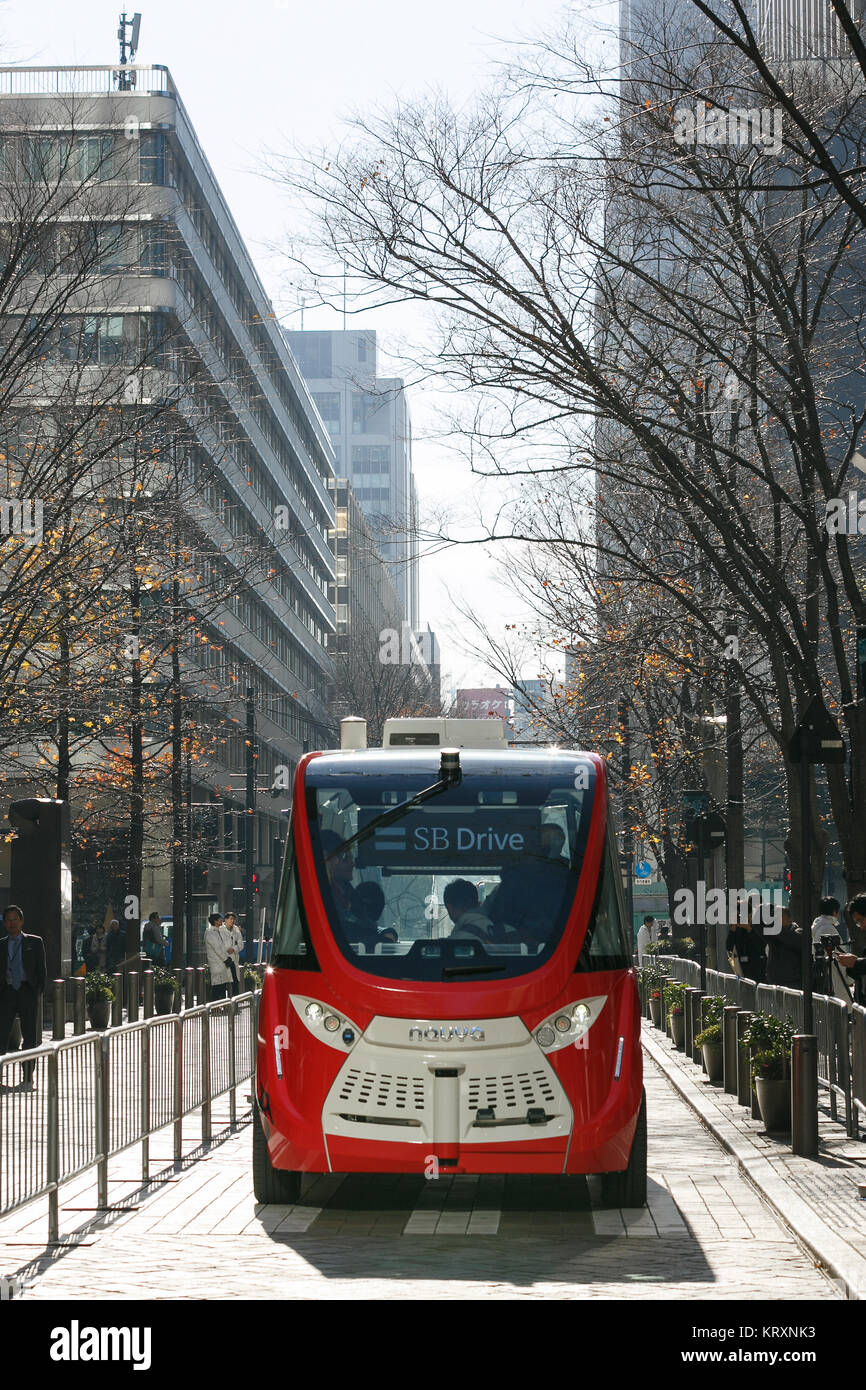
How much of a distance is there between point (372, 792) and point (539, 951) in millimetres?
1513

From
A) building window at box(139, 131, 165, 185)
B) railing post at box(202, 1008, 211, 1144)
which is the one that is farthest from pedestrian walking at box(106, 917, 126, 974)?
railing post at box(202, 1008, 211, 1144)

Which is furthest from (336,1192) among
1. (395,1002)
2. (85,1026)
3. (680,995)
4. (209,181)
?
(209,181)

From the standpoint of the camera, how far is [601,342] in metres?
20.5

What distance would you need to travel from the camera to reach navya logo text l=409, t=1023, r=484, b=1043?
420 inches

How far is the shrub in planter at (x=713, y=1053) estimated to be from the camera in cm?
2005

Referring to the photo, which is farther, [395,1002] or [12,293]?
[12,293]

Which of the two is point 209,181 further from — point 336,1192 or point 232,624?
point 336,1192

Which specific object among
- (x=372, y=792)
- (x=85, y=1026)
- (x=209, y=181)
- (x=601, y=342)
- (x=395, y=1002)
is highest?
(x=209, y=181)

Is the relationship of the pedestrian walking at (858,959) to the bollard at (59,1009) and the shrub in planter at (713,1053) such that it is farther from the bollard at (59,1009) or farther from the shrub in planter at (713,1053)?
the bollard at (59,1009)

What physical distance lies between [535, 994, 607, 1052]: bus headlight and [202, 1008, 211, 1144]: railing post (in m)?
4.34

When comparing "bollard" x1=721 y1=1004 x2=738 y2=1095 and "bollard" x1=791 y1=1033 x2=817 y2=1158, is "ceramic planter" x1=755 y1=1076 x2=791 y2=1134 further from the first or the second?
"bollard" x1=721 y1=1004 x2=738 y2=1095

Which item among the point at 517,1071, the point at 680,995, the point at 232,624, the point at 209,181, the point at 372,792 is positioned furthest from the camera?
the point at 232,624

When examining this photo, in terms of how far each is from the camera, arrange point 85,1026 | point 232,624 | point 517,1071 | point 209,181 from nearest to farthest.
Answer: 1. point 517,1071
2. point 85,1026
3. point 209,181
4. point 232,624

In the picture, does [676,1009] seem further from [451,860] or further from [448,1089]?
[448,1089]
